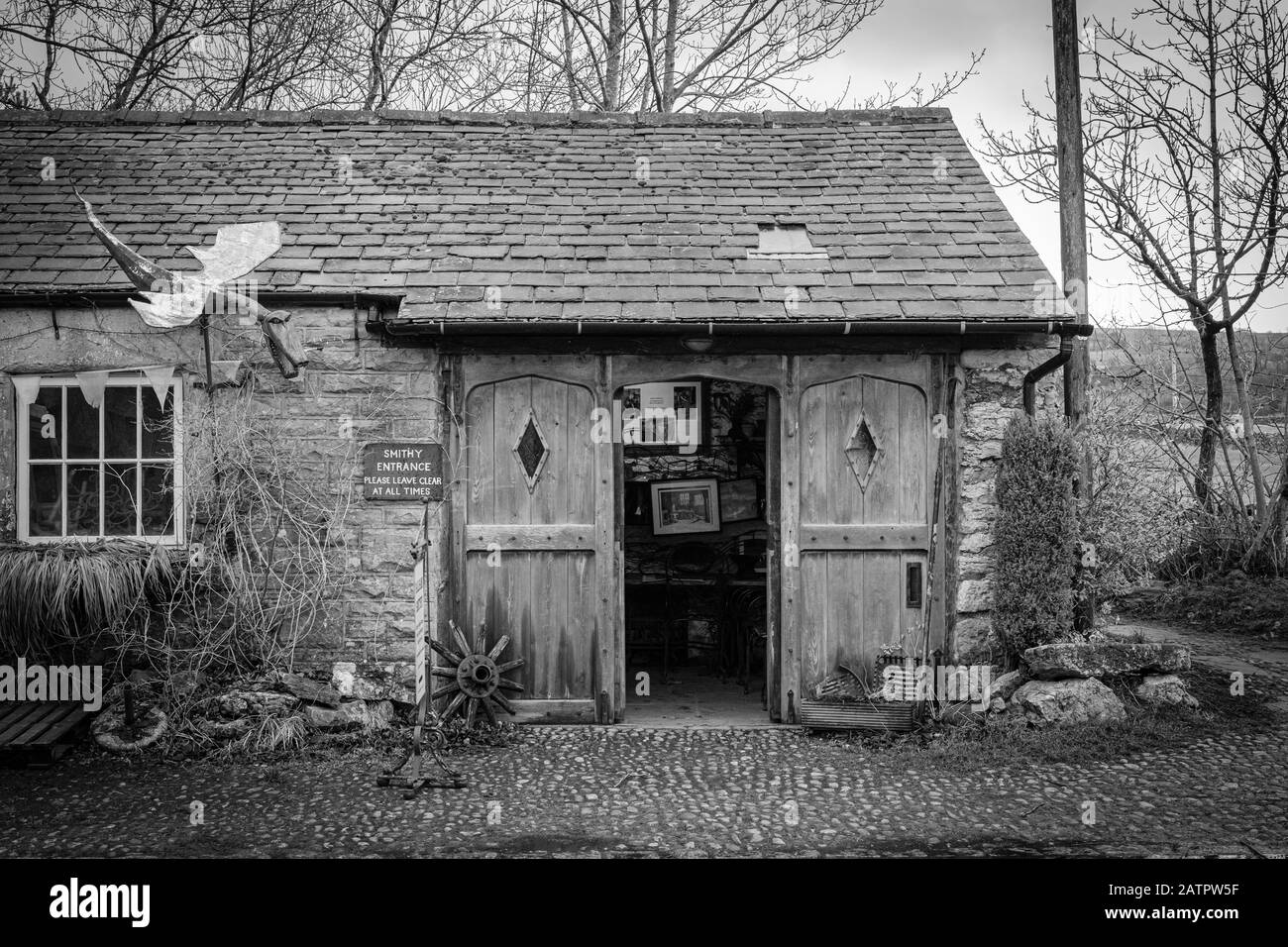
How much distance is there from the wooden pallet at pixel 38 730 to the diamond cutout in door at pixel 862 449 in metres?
5.70

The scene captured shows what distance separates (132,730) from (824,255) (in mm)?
6072

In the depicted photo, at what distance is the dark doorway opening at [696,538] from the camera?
8781mm

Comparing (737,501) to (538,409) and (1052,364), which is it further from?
(1052,364)

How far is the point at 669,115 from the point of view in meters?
9.22

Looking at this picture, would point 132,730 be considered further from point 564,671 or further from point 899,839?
point 899,839

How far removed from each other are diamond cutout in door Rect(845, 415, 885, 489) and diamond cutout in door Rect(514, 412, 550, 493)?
2.27 metres

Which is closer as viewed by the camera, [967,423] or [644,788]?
[644,788]

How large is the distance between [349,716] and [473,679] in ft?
2.91

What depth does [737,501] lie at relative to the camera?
1000 centimetres

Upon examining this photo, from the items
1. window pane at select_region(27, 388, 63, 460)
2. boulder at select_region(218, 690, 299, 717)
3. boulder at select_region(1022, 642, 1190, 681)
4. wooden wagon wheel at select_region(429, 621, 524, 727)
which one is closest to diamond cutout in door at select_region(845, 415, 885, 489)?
boulder at select_region(1022, 642, 1190, 681)

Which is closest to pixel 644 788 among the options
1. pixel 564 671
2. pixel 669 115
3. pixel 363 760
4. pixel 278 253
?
pixel 564 671

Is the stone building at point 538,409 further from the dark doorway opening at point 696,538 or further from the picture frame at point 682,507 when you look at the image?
the picture frame at point 682,507

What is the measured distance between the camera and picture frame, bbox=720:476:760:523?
9992 mm
